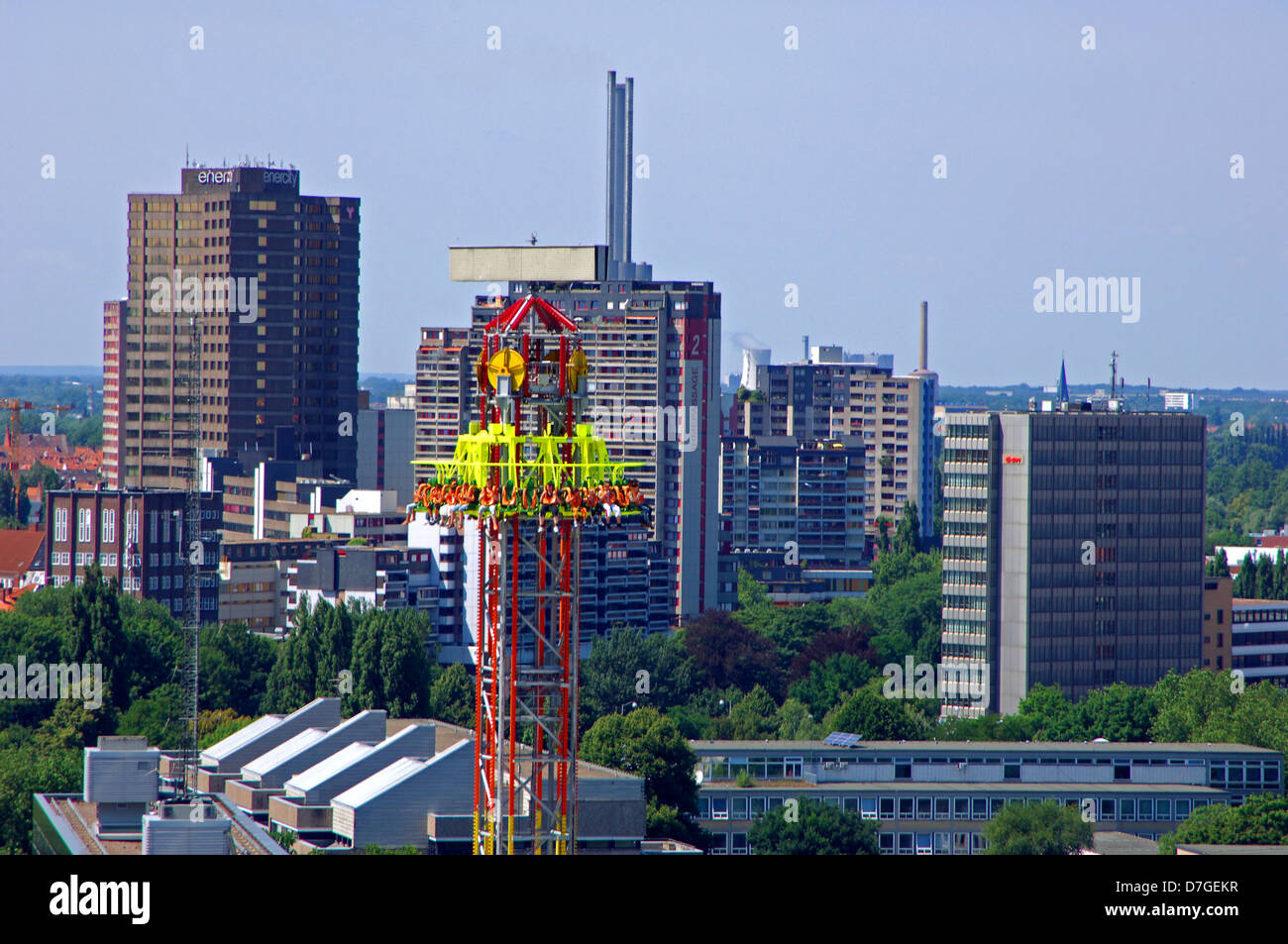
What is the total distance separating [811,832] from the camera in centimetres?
5578

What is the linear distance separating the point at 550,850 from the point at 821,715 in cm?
6434

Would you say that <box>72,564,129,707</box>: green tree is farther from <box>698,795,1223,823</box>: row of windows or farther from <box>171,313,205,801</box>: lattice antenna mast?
<box>698,795,1223,823</box>: row of windows

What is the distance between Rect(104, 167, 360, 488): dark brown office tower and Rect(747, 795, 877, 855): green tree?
106453 mm

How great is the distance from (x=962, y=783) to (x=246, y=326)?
107m

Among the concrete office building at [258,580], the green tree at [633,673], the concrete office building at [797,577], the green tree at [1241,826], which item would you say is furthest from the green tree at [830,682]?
the concrete office building at [797,577]

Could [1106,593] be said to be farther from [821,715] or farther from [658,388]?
[658,388]

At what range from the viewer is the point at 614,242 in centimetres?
17012

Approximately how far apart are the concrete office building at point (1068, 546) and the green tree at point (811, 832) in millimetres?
32353

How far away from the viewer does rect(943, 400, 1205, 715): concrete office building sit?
292 feet

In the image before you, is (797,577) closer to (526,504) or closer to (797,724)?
(797,724)

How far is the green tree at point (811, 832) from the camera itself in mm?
55719

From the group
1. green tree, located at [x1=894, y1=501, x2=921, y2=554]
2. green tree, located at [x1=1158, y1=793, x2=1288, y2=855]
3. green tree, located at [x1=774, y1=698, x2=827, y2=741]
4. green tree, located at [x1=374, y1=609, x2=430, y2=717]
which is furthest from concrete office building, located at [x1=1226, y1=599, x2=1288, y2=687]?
green tree, located at [x1=1158, y1=793, x2=1288, y2=855]

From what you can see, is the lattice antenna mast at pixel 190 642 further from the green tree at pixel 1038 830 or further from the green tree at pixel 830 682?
the green tree at pixel 830 682
